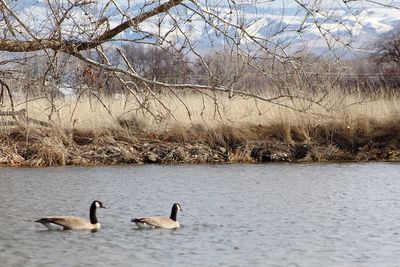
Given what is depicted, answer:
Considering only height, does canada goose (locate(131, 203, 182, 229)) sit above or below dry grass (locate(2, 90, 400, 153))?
below

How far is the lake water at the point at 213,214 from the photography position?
29.9 feet

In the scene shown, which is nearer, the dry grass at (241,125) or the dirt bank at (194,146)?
the dirt bank at (194,146)

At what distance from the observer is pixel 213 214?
11.9 m

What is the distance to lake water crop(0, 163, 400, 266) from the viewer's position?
9109 millimetres

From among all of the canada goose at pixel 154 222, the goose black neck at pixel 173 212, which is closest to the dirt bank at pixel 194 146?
the goose black neck at pixel 173 212

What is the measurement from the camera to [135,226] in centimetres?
1084

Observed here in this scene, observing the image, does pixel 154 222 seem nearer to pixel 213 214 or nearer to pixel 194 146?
pixel 213 214

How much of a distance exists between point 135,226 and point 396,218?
3.38 metres

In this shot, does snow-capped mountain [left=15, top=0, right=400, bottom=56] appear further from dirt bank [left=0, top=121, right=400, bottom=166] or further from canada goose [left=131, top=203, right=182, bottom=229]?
dirt bank [left=0, top=121, right=400, bottom=166]

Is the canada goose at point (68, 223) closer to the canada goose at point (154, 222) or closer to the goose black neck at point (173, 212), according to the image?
the canada goose at point (154, 222)

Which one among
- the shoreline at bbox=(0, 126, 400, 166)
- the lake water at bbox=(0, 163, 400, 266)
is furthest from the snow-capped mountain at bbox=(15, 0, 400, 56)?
the shoreline at bbox=(0, 126, 400, 166)

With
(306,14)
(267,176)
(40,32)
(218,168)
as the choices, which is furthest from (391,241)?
(218,168)

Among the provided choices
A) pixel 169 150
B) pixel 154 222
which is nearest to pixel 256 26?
pixel 154 222

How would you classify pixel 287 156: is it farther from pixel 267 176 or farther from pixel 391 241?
pixel 391 241
